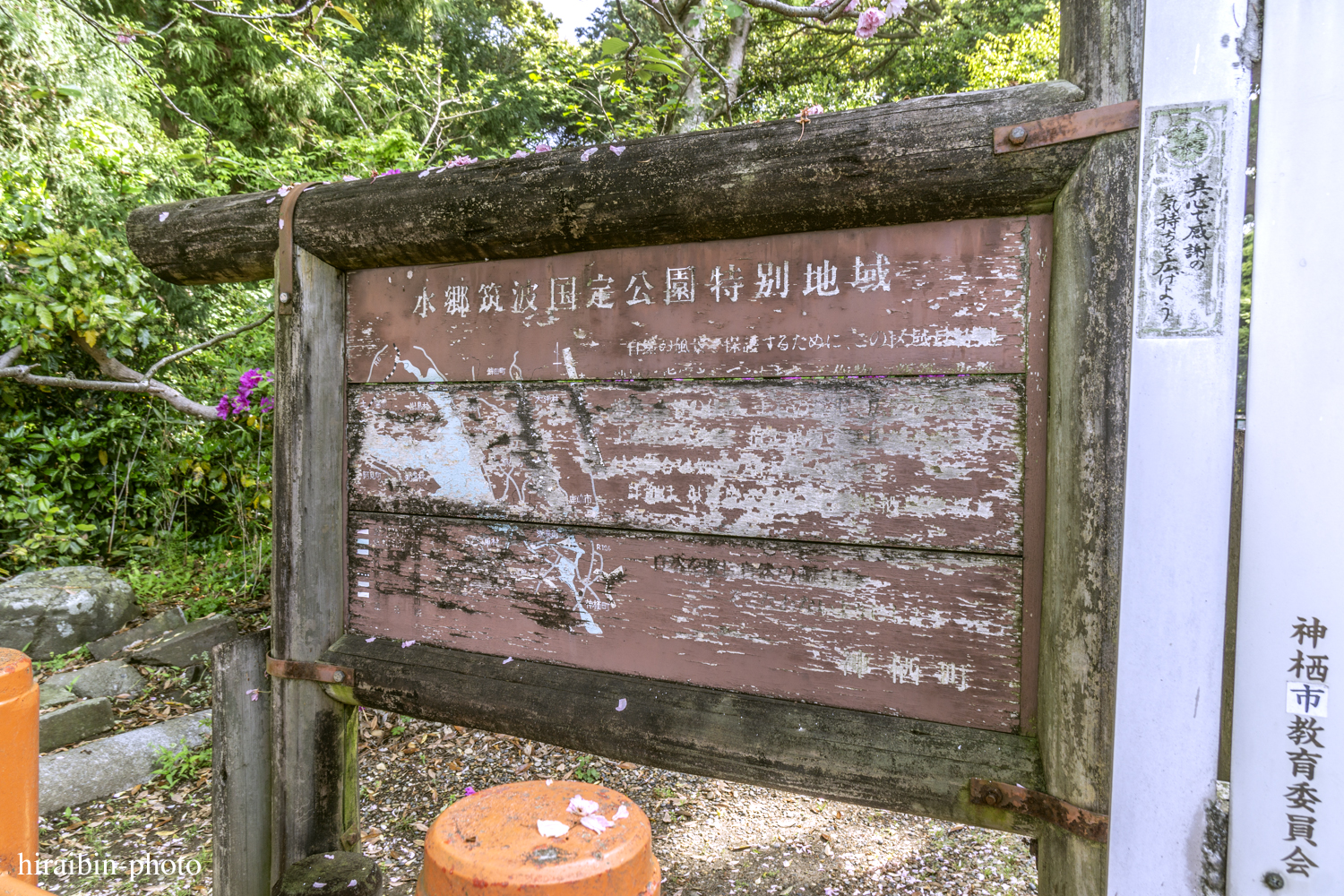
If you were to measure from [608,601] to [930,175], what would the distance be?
1025mm

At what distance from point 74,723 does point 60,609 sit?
39.7 inches

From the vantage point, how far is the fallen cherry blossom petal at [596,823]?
821mm

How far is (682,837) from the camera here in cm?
290

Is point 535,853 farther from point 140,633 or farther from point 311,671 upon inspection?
point 140,633

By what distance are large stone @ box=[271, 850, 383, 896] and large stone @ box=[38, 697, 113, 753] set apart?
247 centimetres

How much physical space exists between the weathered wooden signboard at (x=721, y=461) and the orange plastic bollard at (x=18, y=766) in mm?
631

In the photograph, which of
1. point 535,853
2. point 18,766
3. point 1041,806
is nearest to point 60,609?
point 18,766

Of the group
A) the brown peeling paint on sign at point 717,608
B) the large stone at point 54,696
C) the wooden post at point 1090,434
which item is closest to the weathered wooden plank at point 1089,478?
the wooden post at point 1090,434

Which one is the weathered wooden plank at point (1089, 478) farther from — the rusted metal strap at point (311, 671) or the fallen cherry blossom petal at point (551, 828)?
the rusted metal strap at point (311, 671)

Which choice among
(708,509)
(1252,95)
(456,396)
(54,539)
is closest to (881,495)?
(708,509)

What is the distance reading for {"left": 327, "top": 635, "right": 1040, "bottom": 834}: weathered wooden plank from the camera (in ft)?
4.03

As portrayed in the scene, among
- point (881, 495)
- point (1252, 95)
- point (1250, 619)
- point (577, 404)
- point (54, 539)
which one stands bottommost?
point (54, 539)

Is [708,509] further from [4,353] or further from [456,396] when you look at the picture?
[4,353]

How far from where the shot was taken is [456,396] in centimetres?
167
